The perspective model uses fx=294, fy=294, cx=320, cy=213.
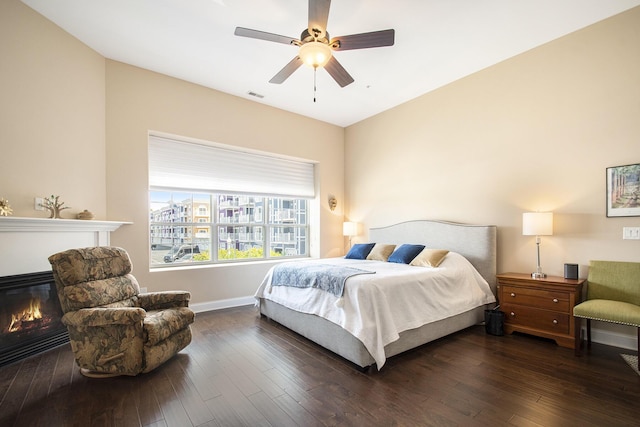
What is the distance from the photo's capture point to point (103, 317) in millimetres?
2299

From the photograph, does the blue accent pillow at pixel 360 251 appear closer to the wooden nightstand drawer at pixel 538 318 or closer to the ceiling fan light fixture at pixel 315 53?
the wooden nightstand drawer at pixel 538 318

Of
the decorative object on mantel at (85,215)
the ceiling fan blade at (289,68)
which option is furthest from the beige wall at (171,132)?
the ceiling fan blade at (289,68)

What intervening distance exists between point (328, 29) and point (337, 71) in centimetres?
50

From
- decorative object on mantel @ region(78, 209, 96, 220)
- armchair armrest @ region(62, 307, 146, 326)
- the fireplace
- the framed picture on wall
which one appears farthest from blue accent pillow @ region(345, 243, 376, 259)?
the fireplace

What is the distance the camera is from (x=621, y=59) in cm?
292

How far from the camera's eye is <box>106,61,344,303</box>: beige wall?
373 centimetres

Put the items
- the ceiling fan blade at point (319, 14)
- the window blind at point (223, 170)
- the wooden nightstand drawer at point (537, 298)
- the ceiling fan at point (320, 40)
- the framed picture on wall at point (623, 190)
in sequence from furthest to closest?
the window blind at point (223, 170) < the wooden nightstand drawer at point (537, 298) < the framed picture on wall at point (623, 190) < the ceiling fan at point (320, 40) < the ceiling fan blade at point (319, 14)

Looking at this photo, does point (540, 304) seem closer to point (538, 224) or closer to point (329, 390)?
point (538, 224)

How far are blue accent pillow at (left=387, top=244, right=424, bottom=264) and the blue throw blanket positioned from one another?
109cm

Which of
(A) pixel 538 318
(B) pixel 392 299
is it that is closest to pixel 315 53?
(B) pixel 392 299

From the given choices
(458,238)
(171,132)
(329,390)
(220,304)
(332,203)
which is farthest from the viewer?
(332,203)

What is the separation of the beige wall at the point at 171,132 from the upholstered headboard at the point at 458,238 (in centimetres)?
225

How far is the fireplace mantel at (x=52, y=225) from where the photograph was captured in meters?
2.55

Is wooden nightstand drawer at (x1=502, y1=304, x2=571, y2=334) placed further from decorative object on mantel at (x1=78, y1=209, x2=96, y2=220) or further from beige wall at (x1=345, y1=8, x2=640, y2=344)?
decorative object on mantel at (x1=78, y1=209, x2=96, y2=220)
